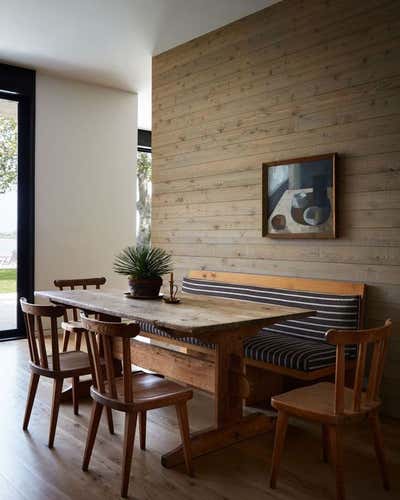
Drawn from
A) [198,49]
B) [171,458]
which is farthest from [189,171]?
[171,458]

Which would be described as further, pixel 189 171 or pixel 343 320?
pixel 189 171

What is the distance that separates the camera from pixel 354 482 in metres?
2.42

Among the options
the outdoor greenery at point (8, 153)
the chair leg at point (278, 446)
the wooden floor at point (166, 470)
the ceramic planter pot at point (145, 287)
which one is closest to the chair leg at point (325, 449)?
the wooden floor at point (166, 470)

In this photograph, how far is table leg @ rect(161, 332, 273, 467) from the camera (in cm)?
275

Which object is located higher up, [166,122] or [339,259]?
[166,122]

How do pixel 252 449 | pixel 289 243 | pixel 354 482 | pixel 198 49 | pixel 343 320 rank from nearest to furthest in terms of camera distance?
pixel 354 482, pixel 252 449, pixel 343 320, pixel 289 243, pixel 198 49

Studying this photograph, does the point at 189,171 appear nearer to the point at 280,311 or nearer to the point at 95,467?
the point at 280,311

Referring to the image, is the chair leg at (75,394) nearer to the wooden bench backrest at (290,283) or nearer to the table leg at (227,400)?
the table leg at (227,400)

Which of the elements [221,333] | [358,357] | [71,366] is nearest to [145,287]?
[71,366]

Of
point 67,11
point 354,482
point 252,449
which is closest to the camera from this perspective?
point 354,482

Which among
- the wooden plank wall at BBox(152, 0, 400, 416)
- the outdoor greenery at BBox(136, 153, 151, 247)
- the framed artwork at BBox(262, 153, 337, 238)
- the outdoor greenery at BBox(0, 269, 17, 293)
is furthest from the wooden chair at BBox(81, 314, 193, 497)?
the outdoor greenery at BBox(136, 153, 151, 247)

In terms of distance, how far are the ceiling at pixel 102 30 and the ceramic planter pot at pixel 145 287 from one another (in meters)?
2.35

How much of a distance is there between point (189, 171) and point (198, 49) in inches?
45.5

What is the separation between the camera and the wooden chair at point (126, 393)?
7.47 ft
